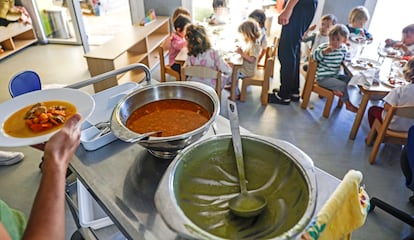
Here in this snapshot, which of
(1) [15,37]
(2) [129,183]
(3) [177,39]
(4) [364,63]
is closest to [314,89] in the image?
(4) [364,63]

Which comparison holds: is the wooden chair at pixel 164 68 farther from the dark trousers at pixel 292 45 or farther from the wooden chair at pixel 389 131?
the wooden chair at pixel 389 131

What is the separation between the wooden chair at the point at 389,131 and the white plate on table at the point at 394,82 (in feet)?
0.92

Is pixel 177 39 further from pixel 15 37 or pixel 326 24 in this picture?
pixel 15 37

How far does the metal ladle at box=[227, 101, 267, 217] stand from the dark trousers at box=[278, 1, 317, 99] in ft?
6.98

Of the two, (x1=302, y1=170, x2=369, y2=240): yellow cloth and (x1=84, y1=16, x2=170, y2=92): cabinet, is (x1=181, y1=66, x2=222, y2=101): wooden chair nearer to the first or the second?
(x1=84, y1=16, x2=170, y2=92): cabinet

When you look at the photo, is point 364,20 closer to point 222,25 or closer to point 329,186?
point 222,25

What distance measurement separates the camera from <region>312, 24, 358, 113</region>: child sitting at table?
7.95 ft

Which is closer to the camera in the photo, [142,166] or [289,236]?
[289,236]

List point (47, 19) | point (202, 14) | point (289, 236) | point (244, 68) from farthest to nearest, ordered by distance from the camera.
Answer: point (47, 19)
point (202, 14)
point (244, 68)
point (289, 236)

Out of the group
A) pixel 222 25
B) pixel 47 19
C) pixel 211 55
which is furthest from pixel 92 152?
pixel 47 19

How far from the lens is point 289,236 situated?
52cm

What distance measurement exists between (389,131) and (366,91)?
12.7 inches

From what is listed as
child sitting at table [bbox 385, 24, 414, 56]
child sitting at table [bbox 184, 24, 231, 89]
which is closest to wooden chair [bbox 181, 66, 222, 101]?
child sitting at table [bbox 184, 24, 231, 89]

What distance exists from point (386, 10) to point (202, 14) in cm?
233
